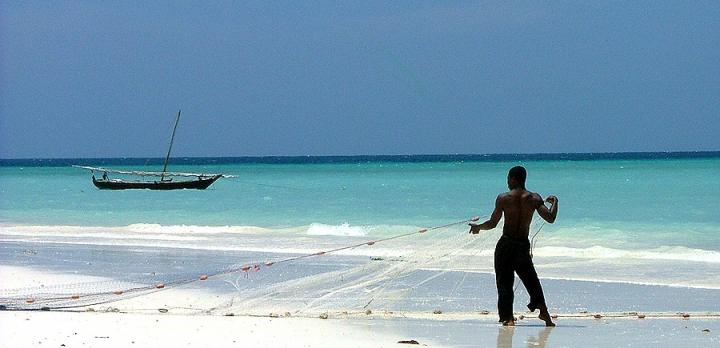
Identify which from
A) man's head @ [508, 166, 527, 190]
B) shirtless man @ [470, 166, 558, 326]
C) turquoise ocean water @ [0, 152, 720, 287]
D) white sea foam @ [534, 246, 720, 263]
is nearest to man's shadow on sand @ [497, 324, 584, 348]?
shirtless man @ [470, 166, 558, 326]

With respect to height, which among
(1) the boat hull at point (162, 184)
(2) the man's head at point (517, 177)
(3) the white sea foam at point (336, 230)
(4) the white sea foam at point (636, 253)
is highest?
(2) the man's head at point (517, 177)

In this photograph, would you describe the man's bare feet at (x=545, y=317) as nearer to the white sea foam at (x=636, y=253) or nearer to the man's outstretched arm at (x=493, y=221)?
the man's outstretched arm at (x=493, y=221)

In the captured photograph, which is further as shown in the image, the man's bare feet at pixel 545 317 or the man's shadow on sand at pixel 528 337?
the man's bare feet at pixel 545 317

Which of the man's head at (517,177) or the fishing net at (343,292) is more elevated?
the man's head at (517,177)

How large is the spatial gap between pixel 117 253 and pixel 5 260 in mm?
1854

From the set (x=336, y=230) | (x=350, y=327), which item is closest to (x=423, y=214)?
(x=336, y=230)

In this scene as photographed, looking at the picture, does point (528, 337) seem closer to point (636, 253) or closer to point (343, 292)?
point (343, 292)

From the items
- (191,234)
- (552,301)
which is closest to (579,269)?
(552,301)

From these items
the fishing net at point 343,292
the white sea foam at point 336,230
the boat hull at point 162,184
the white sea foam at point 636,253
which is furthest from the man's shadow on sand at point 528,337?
the boat hull at point 162,184

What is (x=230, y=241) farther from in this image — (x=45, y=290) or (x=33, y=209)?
(x=33, y=209)

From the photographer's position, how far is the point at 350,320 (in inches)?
318

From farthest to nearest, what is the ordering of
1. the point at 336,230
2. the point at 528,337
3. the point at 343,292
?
1. the point at 336,230
2. the point at 343,292
3. the point at 528,337

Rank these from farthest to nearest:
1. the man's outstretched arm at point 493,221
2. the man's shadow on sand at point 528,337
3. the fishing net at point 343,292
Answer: the fishing net at point 343,292, the man's outstretched arm at point 493,221, the man's shadow on sand at point 528,337

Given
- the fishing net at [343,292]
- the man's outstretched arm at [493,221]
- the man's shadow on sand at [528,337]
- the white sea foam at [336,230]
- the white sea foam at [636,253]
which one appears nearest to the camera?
the man's shadow on sand at [528,337]
